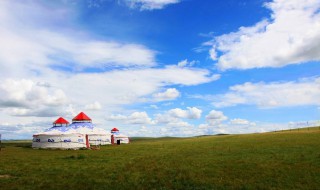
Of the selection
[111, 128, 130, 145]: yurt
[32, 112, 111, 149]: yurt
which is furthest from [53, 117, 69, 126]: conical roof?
[111, 128, 130, 145]: yurt

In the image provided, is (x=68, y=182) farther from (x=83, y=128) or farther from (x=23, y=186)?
(x=83, y=128)

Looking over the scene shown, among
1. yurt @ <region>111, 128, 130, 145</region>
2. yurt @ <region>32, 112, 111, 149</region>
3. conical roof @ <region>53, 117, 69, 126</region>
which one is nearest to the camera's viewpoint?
yurt @ <region>32, 112, 111, 149</region>

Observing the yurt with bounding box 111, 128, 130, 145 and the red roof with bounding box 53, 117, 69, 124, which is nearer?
the red roof with bounding box 53, 117, 69, 124

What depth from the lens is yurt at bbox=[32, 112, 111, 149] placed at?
7038 centimetres

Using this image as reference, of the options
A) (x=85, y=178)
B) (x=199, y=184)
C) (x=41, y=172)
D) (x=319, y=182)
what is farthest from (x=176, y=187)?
(x=41, y=172)

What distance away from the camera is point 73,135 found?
70.6m

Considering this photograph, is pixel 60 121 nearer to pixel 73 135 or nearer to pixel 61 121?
pixel 61 121

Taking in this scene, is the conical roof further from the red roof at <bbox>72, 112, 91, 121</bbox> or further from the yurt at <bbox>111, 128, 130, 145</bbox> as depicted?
A: the yurt at <bbox>111, 128, 130, 145</bbox>

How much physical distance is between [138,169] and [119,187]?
7829mm

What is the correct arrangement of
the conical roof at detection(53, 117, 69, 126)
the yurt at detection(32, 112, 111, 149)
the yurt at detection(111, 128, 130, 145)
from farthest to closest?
the yurt at detection(111, 128, 130, 145)
the conical roof at detection(53, 117, 69, 126)
the yurt at detection(32, 112, 111, 149)

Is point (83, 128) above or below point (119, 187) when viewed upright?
above

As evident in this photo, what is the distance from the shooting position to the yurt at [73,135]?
70.4 meters

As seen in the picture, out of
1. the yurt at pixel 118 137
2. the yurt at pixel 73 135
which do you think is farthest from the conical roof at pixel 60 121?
the yurt at pixel 118 137

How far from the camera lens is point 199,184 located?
2069 centimetres
